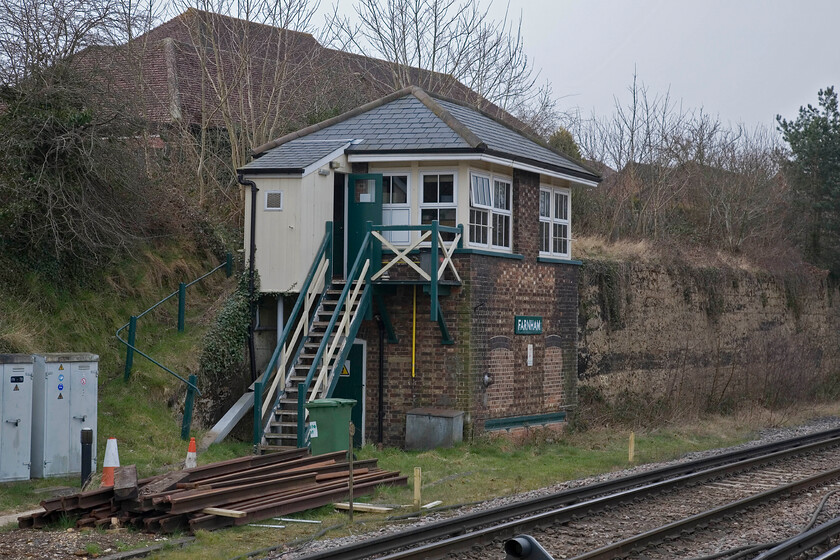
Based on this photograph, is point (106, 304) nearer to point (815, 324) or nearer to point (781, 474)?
point (781, 474)

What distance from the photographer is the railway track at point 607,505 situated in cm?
951

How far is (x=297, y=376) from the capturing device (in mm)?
16438

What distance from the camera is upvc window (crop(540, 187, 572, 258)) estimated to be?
2084 cm

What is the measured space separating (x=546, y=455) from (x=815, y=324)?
19.6 meters

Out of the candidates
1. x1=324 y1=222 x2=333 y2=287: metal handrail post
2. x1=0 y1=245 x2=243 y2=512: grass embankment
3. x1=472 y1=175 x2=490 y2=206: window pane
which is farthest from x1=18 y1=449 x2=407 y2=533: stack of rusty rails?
x1=472 y1=175 x2=490 y2=206: window pane

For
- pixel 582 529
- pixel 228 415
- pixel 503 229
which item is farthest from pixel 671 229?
pixel 582 529

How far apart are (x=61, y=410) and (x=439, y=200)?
8145 mm

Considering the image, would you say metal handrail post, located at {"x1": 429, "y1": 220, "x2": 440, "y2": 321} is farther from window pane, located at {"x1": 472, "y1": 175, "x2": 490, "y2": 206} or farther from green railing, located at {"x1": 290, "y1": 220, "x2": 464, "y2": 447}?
window pane, located at {"x1": 472, "y1": 175, "x2": 490, "y2": 206}

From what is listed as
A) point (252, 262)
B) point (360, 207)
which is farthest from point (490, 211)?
point (252, 262)

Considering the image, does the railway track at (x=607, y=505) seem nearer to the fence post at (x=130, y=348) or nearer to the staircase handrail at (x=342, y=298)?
the staircase handrail at (x=342, y=298)

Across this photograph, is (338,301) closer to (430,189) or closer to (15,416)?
(430,189)

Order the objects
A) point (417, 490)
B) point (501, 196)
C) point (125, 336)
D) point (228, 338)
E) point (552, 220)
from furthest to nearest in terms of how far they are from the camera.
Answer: point (552, 220) < point (501, 196) < point (228, 338) < point (125, 336) < point (417, 490)

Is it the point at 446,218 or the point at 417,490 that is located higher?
the point at 446,218

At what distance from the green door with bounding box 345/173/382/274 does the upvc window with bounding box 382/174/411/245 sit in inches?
8.4
